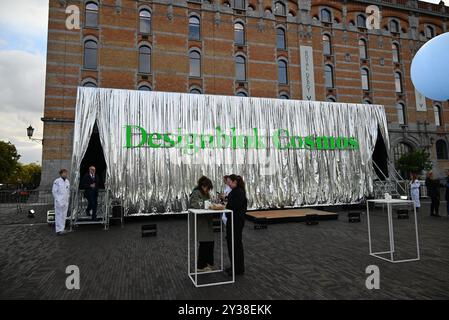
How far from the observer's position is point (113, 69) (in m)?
21.1

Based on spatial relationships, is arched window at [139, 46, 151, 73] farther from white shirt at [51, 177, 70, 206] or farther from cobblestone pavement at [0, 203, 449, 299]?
cobblestone pavement at [0, 203, 449, 299]

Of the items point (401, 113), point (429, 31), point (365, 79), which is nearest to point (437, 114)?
point (401, 113)

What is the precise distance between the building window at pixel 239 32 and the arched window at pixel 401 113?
53.6 ft

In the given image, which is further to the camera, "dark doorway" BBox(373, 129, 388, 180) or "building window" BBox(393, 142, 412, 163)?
"building window" BBox(393, 142, 412, 163)

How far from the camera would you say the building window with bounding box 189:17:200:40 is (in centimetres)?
2333

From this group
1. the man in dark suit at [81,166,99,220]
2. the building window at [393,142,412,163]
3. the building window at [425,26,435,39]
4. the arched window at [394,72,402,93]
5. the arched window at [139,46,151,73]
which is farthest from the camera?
the building window at [425,26,435,39]

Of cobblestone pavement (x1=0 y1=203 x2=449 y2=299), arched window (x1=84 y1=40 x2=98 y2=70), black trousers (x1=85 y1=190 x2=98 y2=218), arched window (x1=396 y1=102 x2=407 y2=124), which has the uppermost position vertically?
arched window (x1=84 y1=40 x2=98 y2=70)

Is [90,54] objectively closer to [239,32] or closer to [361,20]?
[239,32]

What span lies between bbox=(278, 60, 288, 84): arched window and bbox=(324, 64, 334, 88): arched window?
391cm

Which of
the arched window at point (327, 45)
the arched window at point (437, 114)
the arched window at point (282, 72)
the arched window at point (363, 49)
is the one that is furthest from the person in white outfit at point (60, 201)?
the arched window at point (437, 114)

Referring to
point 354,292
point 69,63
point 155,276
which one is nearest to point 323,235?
point 354,292

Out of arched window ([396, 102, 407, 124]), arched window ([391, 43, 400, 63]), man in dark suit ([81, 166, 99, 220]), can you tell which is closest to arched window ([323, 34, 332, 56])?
arched window ([391, 43, 400, 63])

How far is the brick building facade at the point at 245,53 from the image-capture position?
20.3 m
